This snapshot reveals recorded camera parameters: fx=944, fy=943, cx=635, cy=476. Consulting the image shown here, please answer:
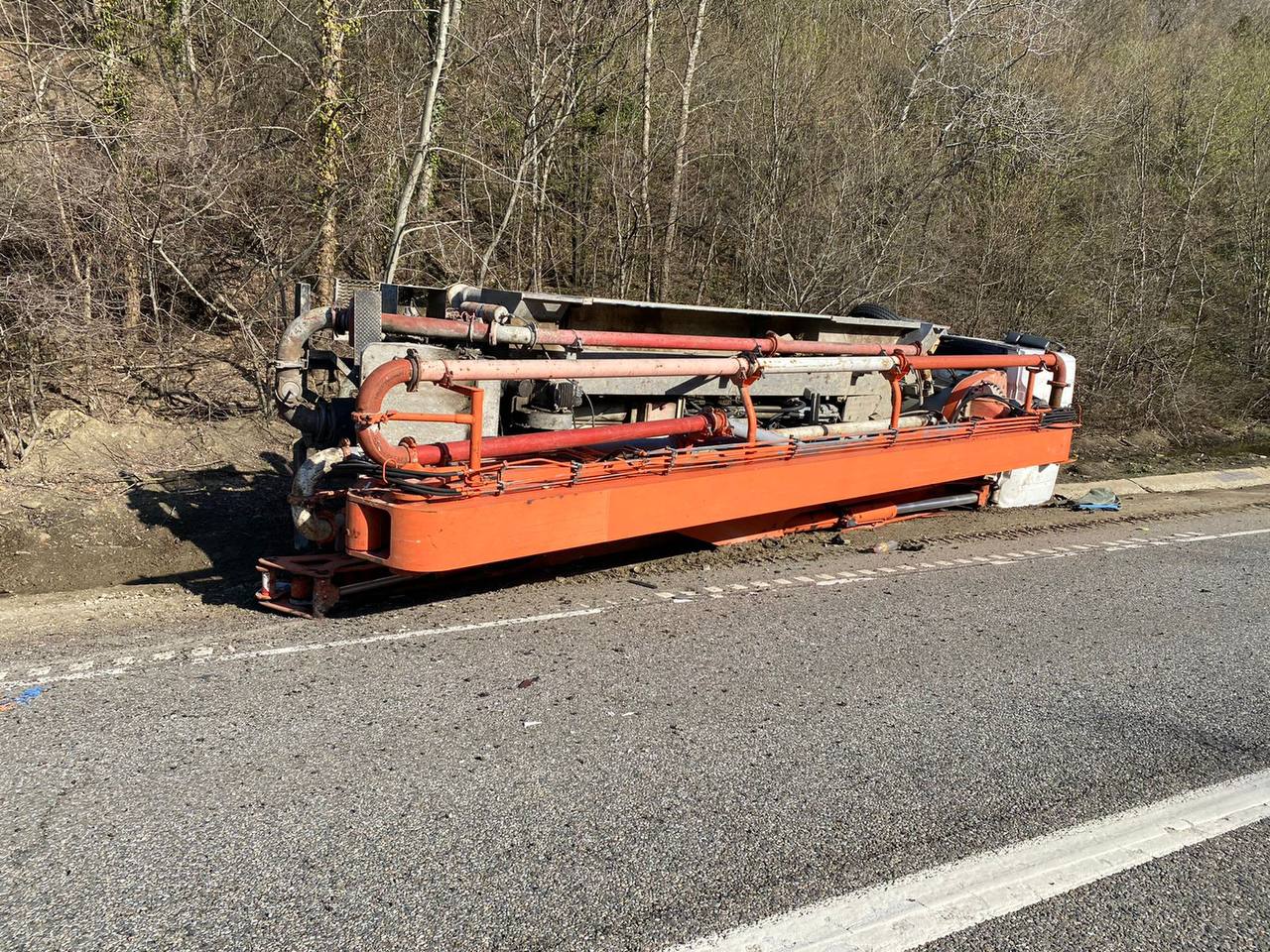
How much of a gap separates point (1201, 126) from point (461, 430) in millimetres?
18439

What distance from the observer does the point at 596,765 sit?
340cm

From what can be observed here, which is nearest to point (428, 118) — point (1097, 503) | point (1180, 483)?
point (1097, 503)

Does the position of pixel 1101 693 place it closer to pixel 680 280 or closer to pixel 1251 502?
pixel 1251 502

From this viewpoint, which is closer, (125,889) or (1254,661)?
(125,889)

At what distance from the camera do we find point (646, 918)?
2.55 meters

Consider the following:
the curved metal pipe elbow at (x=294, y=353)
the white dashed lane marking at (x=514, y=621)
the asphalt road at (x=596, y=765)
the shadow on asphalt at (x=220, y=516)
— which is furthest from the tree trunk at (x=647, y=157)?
the asphalt road at (x=596, y=765)

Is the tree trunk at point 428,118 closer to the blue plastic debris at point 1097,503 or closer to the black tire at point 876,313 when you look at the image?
the black tire at point 876,313

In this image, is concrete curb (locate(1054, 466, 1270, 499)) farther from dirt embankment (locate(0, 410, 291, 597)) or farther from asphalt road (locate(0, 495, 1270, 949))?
dirt embankment (locate(0, 410, 291, 597))

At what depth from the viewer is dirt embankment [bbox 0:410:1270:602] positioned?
6559 millimetres

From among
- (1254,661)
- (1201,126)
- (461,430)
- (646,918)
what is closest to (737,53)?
(1201,126)

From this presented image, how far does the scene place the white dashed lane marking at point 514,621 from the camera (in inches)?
163

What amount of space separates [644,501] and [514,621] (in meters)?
1.00

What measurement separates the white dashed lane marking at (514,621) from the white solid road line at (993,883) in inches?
102

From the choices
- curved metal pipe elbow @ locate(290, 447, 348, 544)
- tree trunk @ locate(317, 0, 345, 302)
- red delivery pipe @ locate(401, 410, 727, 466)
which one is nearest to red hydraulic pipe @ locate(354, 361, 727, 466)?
Result: red delivery pipe @ locate(401, 410, 727, 466)
